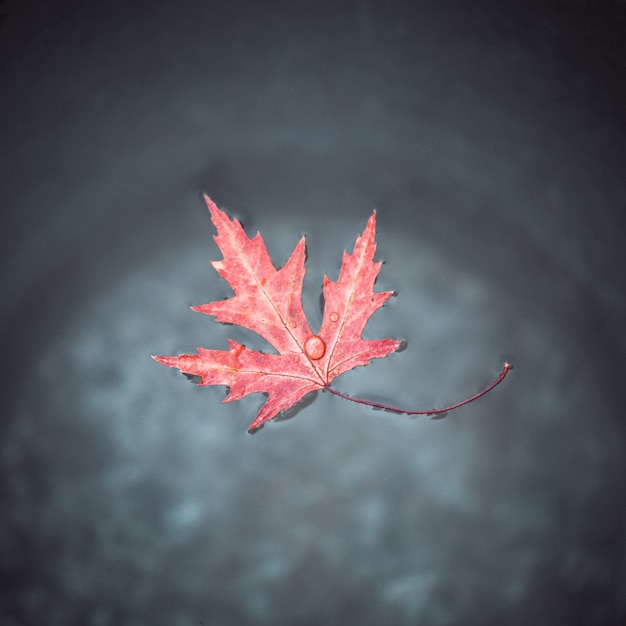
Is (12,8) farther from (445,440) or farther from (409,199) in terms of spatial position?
(445,440)

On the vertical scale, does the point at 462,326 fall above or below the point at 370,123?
below

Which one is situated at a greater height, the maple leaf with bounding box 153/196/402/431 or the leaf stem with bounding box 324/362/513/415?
the maple leaf with bounding box 153/196/402/431

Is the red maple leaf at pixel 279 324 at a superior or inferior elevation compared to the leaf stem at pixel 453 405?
superior

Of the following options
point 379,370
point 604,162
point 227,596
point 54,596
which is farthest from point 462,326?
point 54,596

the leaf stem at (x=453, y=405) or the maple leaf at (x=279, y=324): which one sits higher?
the maple leaf at (x=279, y=324)
